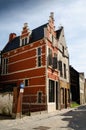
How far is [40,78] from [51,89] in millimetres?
2334

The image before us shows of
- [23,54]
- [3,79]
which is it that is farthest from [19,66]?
[3,79]

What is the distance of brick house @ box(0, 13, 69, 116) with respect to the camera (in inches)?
1004

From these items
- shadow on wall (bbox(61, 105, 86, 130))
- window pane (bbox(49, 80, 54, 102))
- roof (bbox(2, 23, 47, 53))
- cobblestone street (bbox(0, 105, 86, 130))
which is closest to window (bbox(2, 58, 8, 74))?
roof (bbox(2, 23, 47, 53))

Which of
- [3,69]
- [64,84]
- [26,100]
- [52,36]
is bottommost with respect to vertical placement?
[26,100]

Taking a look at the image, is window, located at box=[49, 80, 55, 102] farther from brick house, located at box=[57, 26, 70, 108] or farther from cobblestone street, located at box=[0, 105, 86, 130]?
cobblestone street, located at box=[0, 105, 86, 130]

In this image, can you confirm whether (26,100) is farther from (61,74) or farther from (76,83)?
(76,83)

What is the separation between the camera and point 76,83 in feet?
159

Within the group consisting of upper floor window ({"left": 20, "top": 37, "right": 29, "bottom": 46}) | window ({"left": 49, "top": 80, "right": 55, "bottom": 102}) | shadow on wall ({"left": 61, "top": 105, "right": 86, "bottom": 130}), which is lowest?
shadow on wall ({"left": 61, "top": 105, "right": 86, "bottom": 130})

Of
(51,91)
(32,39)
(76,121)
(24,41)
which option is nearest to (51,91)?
(51,91)

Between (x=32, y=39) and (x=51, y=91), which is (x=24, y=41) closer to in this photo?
(x=32, y=39)

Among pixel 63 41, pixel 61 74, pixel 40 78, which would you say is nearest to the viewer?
pixel 40 78

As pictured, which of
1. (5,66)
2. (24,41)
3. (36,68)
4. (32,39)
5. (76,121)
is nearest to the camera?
(76,121)

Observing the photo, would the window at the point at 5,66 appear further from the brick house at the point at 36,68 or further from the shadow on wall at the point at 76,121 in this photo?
the shadow on wall at the point at 76,121

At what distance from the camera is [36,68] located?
2662 centimetres
